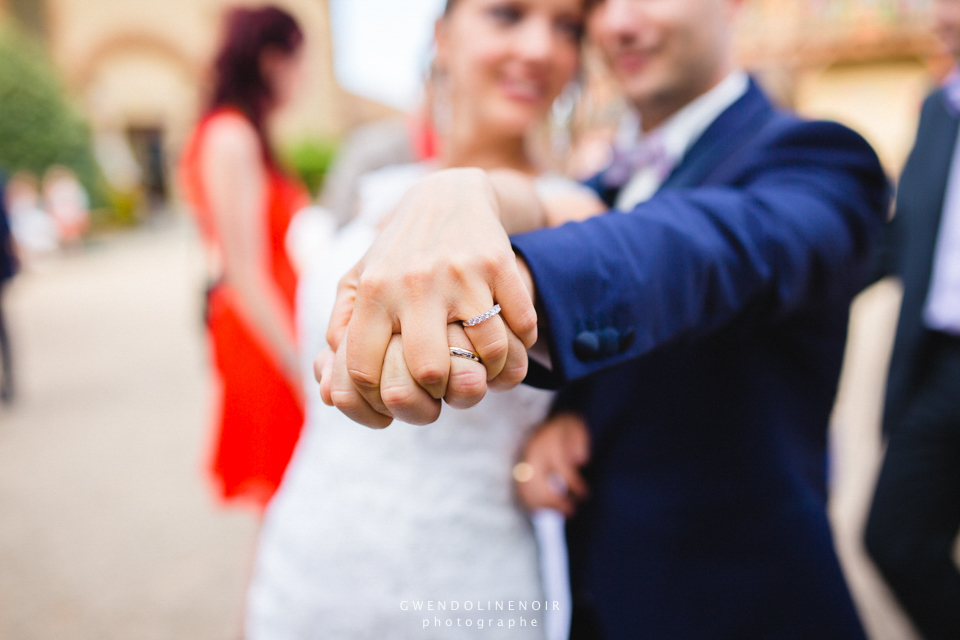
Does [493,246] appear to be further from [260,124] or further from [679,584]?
[260,124]

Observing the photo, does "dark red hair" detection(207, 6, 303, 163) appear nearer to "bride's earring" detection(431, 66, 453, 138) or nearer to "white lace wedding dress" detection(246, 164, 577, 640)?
"bride's earring" detection(431, 66, 453, 138)

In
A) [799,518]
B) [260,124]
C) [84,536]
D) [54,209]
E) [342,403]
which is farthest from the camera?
[54,209]

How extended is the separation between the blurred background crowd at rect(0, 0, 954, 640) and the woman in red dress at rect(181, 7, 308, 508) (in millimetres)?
151

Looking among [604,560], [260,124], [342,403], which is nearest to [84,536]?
[260,124]

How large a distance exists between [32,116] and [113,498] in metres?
13.0

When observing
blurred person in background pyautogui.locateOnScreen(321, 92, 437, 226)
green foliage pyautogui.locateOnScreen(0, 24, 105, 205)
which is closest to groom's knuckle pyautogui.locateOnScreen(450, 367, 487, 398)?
blurred person in background pyautogui.locateOnScreen(321, 92, 437, 226)

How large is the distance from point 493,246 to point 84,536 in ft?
11.5

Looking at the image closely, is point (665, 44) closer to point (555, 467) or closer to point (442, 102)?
point (442, 102)

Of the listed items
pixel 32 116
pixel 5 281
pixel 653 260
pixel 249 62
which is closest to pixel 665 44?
pixel 653 260

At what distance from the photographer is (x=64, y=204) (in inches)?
500

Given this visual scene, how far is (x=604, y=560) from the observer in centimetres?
112

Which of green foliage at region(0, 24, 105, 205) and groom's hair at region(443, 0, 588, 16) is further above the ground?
groom's hair at region(443, 0, 588, 16)

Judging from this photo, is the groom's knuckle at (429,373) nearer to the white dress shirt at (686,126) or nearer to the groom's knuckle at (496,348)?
the groom's knuckle at (496,348)

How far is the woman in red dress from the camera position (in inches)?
84.9
